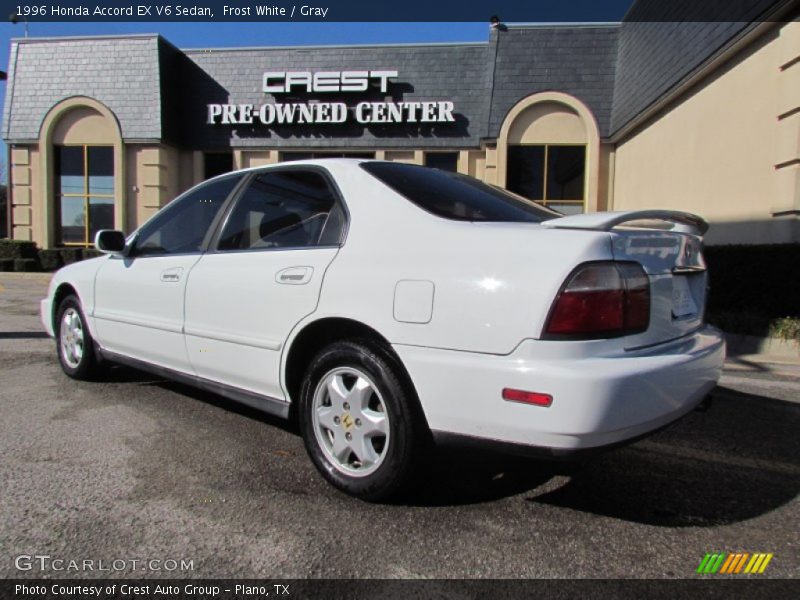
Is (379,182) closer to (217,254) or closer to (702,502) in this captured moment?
(217,254)

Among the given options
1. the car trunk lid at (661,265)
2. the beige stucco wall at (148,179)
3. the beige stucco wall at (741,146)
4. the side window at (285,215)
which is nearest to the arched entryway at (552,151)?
the beige stucco wall at (741,146)

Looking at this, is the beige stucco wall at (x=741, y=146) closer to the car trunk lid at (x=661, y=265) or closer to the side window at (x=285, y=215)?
the car trunk lid at (x=661, y=265)

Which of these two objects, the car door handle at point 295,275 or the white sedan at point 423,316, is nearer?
the white sedan at point 423,316

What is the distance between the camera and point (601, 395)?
203cm

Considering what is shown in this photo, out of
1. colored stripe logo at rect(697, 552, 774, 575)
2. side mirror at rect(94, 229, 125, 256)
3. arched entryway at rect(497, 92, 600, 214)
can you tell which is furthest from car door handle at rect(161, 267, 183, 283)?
arched entryway at rect(497, 92, 600, 214)

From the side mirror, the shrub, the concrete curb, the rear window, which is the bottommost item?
the concrete curb

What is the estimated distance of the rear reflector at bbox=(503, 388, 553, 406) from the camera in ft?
6.76

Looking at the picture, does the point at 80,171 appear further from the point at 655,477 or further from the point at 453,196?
the point at 655,477

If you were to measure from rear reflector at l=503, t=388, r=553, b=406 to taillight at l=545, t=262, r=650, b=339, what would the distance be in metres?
0.22

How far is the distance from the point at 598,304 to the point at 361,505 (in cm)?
135

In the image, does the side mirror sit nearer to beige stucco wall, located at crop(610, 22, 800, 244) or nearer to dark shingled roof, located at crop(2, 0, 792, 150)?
beige stucco wall, located at crop(610, 22, 800, 244)

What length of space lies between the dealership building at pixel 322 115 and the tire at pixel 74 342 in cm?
1003

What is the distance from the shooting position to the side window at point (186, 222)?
11.9 feet

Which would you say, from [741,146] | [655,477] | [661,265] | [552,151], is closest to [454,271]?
[661,265]
